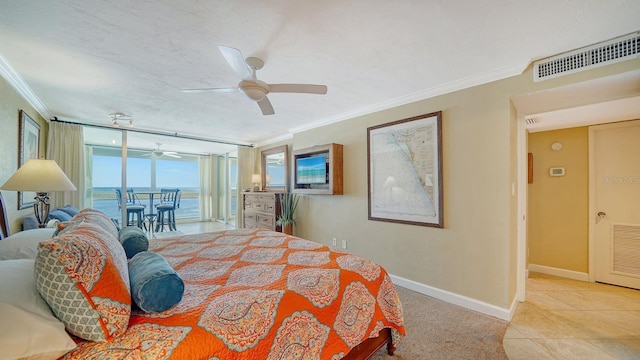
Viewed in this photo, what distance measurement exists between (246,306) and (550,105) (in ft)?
10.9

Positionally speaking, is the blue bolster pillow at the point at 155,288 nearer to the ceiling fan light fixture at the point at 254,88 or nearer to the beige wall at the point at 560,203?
the ceiling fan light fixture at the point at 254,88

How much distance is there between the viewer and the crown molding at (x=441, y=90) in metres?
2.25

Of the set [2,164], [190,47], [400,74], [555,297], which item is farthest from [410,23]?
[2,164]

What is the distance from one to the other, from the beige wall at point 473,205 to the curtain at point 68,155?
500 cm

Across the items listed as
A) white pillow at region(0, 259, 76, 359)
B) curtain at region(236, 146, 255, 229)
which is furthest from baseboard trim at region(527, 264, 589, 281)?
curtain at region(236, 146, 255, 229)

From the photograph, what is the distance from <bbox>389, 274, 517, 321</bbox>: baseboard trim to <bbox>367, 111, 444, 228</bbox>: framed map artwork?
738 mm

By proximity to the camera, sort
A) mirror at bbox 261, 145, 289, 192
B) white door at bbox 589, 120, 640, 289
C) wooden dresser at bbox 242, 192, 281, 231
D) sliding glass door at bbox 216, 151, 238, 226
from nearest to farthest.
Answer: white door at bbox 589, 120, 640, 289 → wooden dresser at bbox 242, 192, 281, 231 → mirror at bbox 261, 145, 289, 192 → sliding glass door at bbox 216, 151, 238, 226

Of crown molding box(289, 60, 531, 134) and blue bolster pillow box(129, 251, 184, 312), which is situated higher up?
crown molding box(289, 60, 531, 134)

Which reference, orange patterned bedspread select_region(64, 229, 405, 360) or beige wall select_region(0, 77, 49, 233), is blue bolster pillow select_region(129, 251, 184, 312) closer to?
orange patterned bedspread select_region(64, 229, 405, 360)

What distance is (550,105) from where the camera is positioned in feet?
8.07

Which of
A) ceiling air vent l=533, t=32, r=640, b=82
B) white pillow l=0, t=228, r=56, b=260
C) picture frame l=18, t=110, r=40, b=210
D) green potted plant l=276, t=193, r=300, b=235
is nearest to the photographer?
white pillow l=0, t=228, r=56, b=260

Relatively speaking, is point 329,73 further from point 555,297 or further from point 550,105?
point 555,297

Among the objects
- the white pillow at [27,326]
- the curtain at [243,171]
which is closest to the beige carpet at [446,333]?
the white pillow at [27,326]

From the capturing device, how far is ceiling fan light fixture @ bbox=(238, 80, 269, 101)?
197 centimetres
